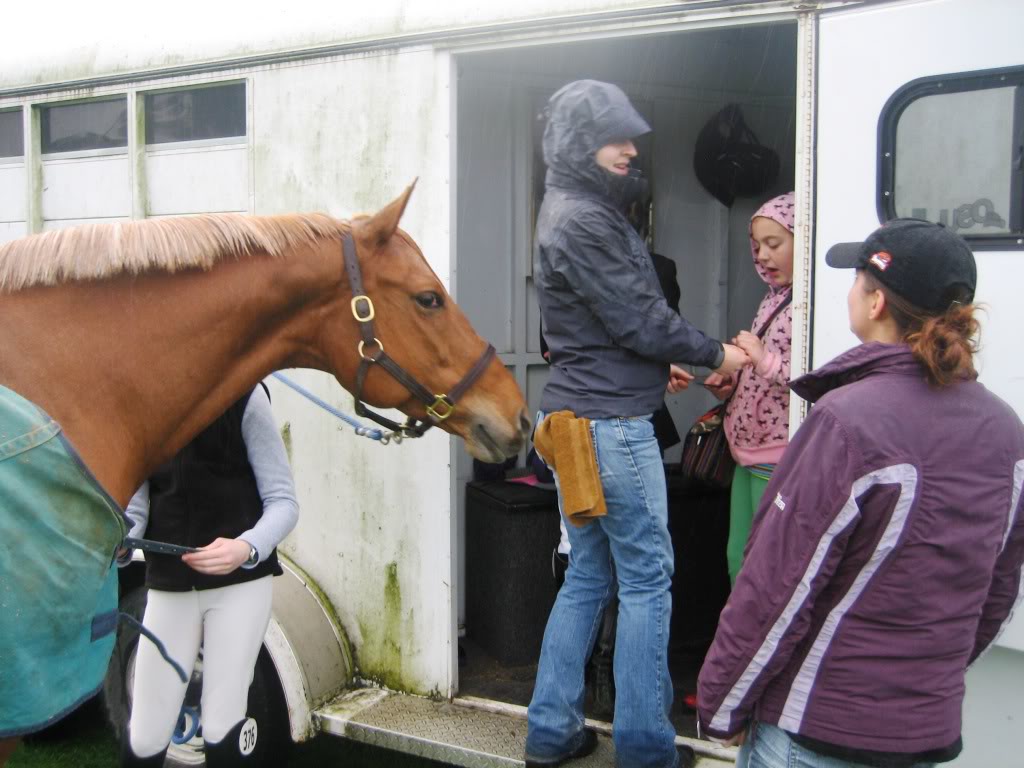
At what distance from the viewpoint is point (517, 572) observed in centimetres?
387

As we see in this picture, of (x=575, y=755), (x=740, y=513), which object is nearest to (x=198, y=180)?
(x=740, y=513)

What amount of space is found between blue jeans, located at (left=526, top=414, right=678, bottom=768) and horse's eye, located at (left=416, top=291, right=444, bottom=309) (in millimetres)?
659

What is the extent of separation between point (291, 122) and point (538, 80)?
136cm

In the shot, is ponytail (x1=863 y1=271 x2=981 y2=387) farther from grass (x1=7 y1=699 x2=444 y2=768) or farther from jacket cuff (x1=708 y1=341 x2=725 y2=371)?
grass (x1=7 y1=699 x2=444 y2=768)

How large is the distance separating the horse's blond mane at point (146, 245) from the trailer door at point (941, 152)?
128 centimetres

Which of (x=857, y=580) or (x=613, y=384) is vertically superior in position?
(x=613, y=384)

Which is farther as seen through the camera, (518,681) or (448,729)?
(518,681)

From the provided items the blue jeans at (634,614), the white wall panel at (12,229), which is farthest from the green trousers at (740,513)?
the white wall panel at (12,229)

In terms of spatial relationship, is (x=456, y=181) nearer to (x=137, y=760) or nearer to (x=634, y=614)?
(x=634, y=614)

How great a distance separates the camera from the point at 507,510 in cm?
384

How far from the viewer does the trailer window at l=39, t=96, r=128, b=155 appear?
375cm

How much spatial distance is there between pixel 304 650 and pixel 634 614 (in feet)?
3.65

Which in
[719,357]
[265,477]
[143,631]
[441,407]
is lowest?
[143,631]

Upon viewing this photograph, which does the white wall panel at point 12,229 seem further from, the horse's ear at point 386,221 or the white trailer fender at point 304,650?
the horse's ear at point 386,221
